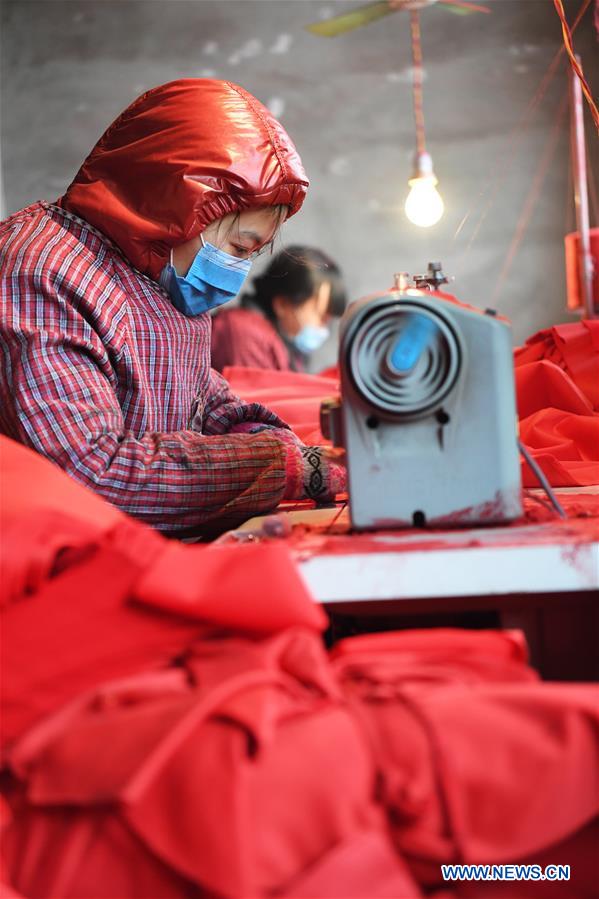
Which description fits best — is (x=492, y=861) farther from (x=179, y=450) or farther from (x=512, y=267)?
(x=512, y=267)

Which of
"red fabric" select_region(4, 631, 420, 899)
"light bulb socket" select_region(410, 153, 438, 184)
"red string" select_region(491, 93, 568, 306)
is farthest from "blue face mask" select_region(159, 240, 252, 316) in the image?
"red string" select_region(491, 93, 568, 306)

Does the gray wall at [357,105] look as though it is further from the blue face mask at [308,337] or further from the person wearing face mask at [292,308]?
the blue face mask at [308,337]

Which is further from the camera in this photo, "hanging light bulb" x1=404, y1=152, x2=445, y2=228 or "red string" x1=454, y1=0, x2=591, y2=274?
"red string" x1=454, y1=0, x2=591, y2=274

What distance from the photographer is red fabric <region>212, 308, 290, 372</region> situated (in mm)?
5289

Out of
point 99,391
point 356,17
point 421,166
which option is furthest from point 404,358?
A: point 356,17

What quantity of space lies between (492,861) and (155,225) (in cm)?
127

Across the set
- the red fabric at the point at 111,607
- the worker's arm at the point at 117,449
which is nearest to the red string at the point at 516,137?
the worker's arm at the point at 117,449

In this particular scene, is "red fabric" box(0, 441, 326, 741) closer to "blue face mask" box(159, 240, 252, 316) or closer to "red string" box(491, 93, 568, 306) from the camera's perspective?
"blue face mask" box(159, 240, 252, 316)

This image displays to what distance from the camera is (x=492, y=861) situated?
72cm

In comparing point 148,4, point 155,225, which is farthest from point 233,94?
point 148,4

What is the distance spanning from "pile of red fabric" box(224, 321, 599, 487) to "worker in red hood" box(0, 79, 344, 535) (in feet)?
1.23

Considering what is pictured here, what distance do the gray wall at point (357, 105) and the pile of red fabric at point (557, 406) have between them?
14.1 feet

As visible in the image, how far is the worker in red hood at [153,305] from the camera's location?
153cm

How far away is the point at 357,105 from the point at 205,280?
560cm
